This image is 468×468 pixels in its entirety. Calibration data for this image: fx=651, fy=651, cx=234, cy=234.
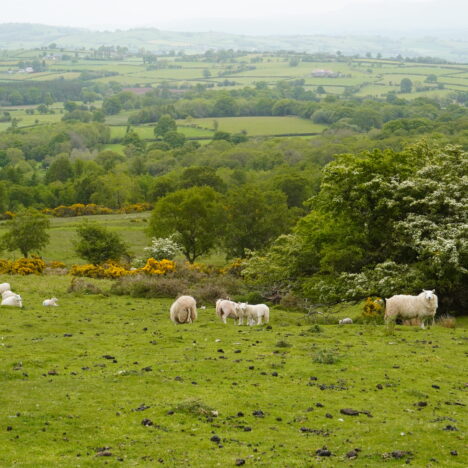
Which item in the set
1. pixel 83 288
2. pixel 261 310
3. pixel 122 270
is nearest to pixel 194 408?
pixel 261 310

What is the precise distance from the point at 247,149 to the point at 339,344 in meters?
152

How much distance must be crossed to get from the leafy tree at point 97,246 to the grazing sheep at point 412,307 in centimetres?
3338

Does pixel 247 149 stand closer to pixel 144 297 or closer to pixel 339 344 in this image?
pixel 144 297

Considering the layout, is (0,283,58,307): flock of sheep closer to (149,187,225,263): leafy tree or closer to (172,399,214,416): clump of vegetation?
(172,399,214,416): clump of vegetation

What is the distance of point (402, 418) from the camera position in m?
14.7

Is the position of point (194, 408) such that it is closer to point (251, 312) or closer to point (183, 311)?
point (183, 311)

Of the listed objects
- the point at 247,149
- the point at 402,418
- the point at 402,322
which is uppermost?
the point at 402,418

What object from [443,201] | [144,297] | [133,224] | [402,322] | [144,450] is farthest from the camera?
[133,224]

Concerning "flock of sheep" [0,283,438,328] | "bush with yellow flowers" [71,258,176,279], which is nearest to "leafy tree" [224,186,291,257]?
"bush with yellow flowers" [71,258,176,279]

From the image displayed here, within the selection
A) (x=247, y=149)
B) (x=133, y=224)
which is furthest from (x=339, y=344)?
(x=247, y=149)

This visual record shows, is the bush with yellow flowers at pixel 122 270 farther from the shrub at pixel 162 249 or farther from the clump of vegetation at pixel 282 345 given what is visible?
the clump of vegetation at pixel 282 345

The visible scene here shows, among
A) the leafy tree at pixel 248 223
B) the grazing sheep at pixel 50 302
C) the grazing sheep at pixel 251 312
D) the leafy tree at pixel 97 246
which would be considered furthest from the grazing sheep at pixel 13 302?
the leafy tree at pixel 248 223

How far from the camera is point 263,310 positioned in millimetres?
28141

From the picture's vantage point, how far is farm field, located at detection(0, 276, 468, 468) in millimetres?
12586
